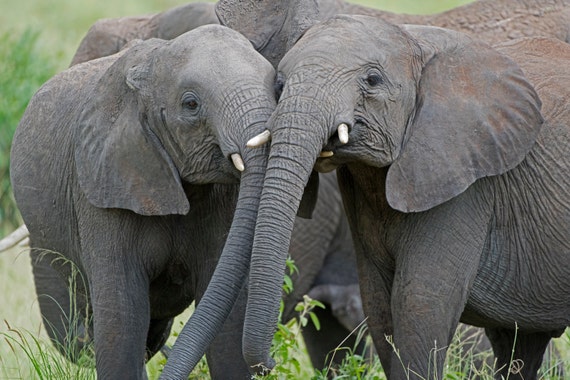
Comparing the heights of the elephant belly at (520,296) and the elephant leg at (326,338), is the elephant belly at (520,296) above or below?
above

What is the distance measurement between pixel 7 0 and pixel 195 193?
431 inches

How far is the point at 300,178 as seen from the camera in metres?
4.05

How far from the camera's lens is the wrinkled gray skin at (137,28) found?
6.72m

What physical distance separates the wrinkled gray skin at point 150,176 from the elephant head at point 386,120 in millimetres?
151

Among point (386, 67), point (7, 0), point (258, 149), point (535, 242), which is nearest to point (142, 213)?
point (258, 149)

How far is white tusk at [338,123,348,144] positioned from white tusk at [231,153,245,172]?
0.96 ft

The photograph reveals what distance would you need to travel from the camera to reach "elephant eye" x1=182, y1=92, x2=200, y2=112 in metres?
4.32

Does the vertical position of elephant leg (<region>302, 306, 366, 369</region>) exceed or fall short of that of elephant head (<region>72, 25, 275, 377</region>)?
it falls short

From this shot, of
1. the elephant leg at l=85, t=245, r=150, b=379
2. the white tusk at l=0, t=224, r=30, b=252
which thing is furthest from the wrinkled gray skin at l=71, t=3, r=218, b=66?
the elephant leg at l=85, t=245, r=150, b=379

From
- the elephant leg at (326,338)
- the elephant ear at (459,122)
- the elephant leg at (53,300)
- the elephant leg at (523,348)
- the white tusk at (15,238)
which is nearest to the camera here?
the elephant ear at (459,122)

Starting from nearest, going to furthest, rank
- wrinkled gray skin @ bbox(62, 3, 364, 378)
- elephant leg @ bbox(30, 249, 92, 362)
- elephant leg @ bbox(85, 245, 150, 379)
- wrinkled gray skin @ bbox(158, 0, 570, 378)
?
elephant leg @ bbox(85, 245, 150, 379) < wrinkled gray skin @ bbox(158, 0, 570, 378) < elephant leg @ bbox(30, 249, 92, 362) < wrinkled gray skin @ bbox(62, 3, 364, 378)

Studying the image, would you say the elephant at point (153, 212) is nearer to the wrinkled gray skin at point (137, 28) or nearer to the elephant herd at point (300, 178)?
the elephant herd at point (300, 178)

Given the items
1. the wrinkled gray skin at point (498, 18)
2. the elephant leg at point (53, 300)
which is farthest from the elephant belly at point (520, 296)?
the elephant leg at point (53, 300)

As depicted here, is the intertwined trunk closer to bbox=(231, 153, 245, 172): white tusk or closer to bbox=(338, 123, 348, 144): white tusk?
bbox=(231, 153, 245, 172): white tusk
